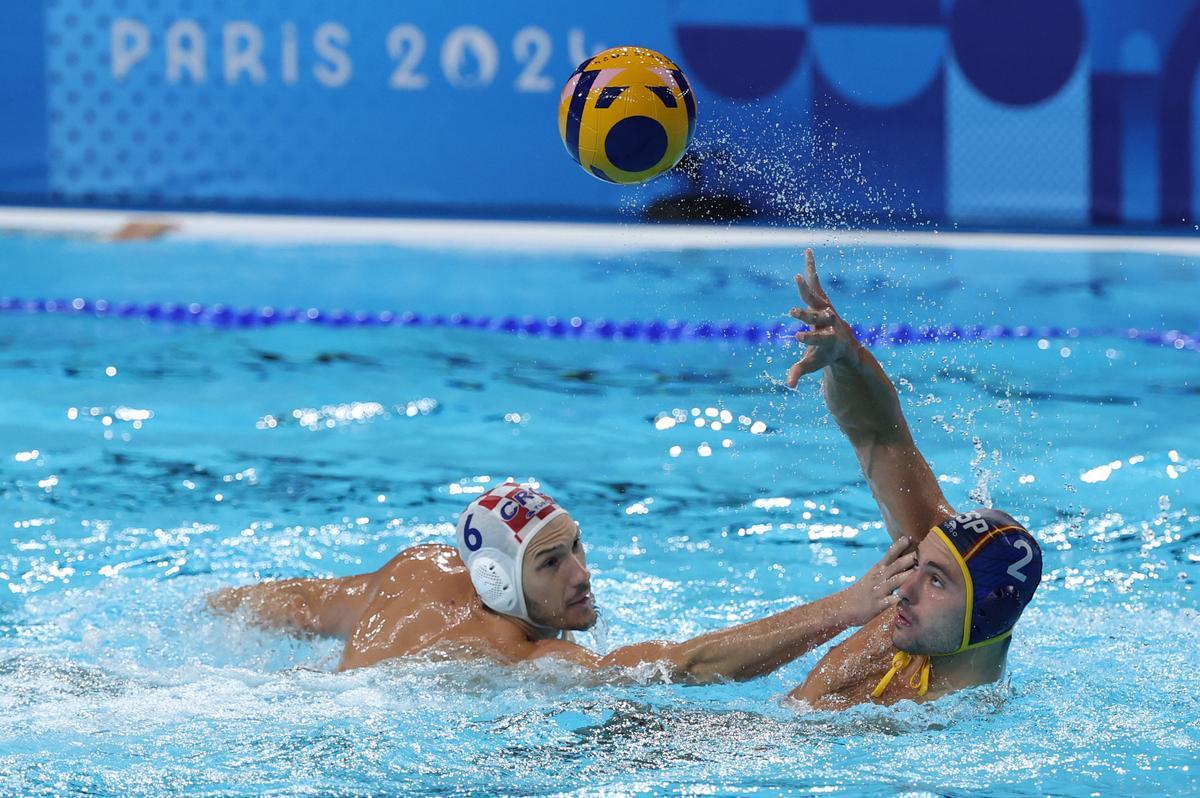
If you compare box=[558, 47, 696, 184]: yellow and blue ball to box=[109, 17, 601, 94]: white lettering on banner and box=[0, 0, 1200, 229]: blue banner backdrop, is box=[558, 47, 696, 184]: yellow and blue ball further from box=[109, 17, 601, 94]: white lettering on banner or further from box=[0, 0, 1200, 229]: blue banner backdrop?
box=[109, 17, 601, 94]: white lettering on banner

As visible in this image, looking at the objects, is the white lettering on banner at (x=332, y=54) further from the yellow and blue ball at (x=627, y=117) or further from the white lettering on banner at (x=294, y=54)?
the yellow and blue ball at (x=627, y=117)

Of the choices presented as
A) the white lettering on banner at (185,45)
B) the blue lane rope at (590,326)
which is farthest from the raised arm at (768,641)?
the white lettering on banner at (185,45)

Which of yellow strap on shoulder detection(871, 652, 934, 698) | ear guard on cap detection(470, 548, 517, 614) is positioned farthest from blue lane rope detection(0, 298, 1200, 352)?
yellow strap on shoulder detection(871, 652, 934, 698)

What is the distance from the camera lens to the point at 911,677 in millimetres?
3014

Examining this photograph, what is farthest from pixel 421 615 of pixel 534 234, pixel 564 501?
pixel 534 234

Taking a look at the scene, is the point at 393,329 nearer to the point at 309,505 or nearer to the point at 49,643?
the point at 309,505

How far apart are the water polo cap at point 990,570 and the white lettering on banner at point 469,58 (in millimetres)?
7445

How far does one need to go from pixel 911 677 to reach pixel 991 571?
0.31m

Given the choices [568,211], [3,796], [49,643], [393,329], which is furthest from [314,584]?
[568,211]

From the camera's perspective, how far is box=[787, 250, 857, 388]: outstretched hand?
2.99 meters

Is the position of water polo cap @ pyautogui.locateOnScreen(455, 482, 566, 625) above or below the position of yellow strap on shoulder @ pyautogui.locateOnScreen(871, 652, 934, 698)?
above

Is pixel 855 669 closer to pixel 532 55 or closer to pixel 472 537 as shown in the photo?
pixel 472 537

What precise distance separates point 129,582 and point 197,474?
90 centimetres

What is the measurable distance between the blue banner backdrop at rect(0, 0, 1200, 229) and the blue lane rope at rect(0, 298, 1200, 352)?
2.37m
